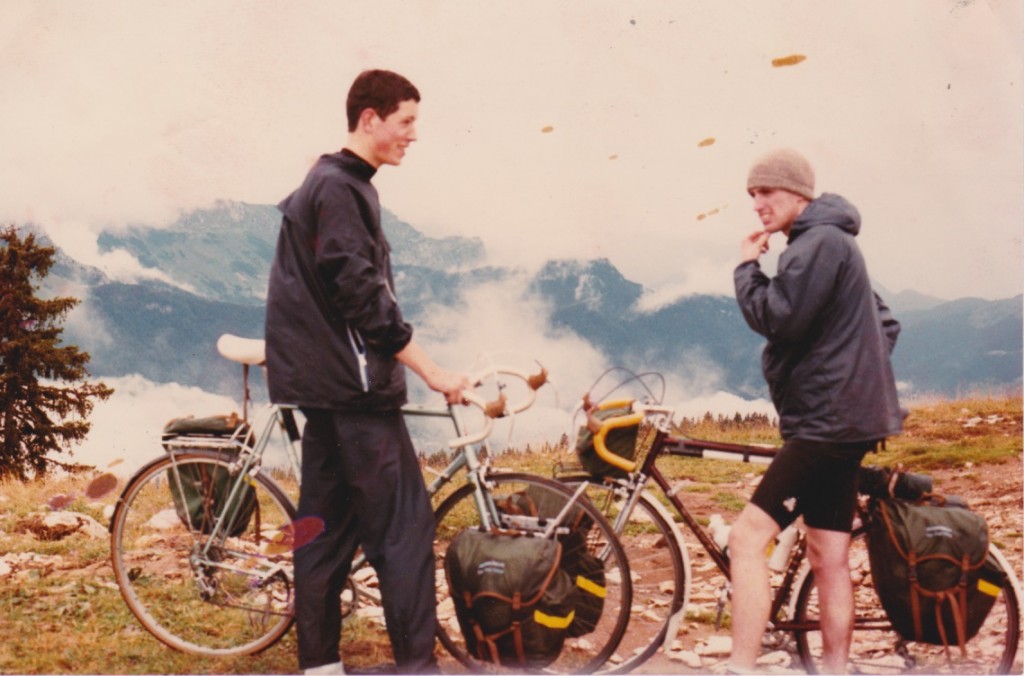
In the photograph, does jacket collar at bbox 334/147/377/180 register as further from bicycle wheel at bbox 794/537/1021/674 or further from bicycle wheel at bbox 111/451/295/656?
bicycle wheel at bbox 794/537/1021/674

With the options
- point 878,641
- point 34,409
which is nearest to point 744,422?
point 878,641

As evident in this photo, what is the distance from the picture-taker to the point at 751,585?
3340 millimetres

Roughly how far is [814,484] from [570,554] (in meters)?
0.94

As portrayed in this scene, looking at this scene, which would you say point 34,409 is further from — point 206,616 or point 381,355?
point 381,355

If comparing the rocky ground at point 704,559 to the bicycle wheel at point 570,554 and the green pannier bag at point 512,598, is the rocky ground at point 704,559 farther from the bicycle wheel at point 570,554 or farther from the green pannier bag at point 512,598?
the green pannier bag at point 512,598

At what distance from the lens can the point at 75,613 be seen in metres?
4.48

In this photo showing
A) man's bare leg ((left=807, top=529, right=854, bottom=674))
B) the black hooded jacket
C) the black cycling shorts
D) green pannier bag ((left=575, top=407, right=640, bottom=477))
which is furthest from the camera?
green pannier bag ((left=575, top=407, right=640, bottom=477))

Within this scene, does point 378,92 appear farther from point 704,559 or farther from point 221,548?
point 704,559

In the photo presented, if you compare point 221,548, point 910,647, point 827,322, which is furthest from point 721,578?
point 221,548

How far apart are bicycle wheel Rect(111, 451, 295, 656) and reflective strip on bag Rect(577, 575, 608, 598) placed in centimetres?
119

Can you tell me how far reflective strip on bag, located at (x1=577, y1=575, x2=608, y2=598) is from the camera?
362 cm

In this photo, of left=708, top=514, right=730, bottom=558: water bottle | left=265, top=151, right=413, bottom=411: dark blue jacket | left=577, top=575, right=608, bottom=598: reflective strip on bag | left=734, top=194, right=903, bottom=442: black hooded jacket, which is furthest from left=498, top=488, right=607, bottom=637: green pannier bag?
left=734, top=194, right=903, bottom=442: black hooded jacket

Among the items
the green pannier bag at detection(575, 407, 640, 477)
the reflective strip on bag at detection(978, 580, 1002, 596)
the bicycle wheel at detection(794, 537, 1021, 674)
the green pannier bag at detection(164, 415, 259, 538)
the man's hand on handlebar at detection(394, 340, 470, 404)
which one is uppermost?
the man's hand on handlebar at detection(394, 340, 470, 404)

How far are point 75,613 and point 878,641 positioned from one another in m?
3.70
